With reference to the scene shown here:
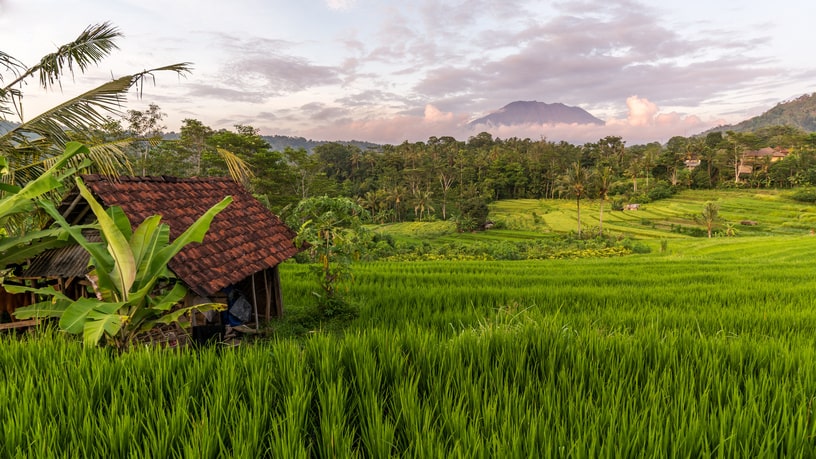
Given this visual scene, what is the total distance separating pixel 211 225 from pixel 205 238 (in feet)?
1.75

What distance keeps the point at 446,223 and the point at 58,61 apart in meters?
42.0

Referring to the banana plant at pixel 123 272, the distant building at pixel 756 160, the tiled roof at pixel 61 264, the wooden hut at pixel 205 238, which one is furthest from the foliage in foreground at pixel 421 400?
the distant building at pixel 756 160

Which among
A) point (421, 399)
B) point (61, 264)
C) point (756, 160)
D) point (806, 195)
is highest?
point (756, 160)

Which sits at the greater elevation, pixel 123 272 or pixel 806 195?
pixel 123 272

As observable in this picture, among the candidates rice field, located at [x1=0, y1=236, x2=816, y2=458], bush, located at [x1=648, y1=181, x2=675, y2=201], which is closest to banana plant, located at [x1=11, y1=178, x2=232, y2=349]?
rice field, located at [x1=0, y1=236, x2=816, y2=458]

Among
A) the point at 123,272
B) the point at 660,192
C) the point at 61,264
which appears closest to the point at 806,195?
the point at 660,192

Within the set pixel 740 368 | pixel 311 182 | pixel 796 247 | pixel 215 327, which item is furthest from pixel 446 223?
pixel 740 368

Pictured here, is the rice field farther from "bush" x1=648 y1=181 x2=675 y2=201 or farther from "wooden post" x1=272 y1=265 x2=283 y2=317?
"bush" x1=648 y1=181 x2=675 y2=201

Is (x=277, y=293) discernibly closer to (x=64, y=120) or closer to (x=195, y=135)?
(x=64, y=120)

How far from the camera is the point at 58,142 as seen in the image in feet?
20.0

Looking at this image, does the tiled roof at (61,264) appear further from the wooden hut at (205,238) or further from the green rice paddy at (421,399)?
the green rice paddy at (421,399)

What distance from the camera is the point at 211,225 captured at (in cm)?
614

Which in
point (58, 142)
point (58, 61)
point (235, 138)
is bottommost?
point (58, 142)

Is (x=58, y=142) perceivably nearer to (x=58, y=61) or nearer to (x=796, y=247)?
(x=58, y=61)
